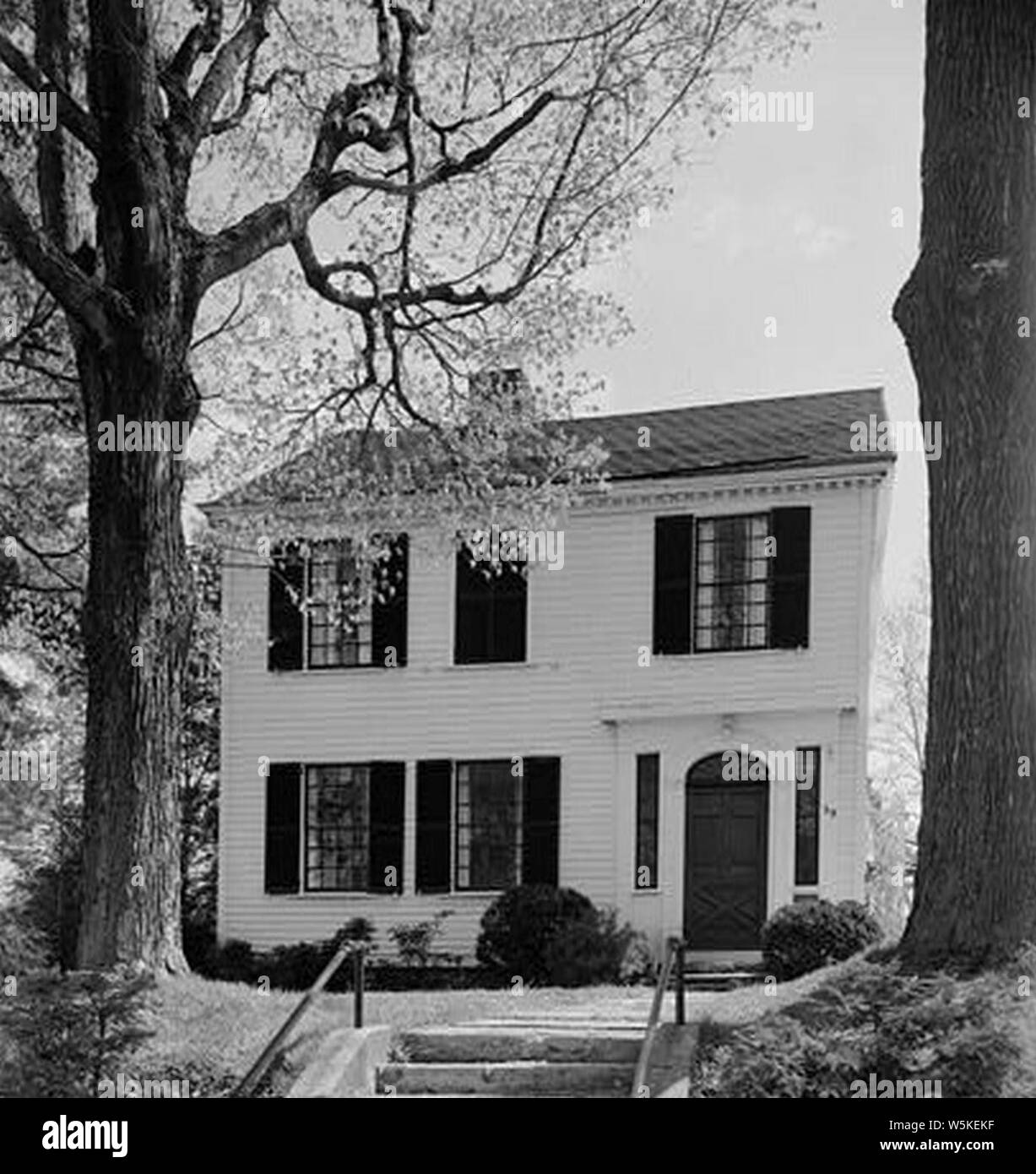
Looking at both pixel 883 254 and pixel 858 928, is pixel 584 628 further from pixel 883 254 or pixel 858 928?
pixel 883 254

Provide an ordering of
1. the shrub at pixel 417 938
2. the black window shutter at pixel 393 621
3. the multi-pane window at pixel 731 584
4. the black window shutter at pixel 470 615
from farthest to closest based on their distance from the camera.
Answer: the black window shutter at pixel 393 621 < the black window shutter at pixel 470 615 < the shrub at pixel 417 938 < the multi-pane window at pixel 731 584

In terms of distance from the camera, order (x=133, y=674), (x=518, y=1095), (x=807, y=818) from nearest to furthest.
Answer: (x=518, y=1095)
(x=133, y=674)
(x=807, y=818)

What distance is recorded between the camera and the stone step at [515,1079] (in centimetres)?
702

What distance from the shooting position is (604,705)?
14047 millimetres

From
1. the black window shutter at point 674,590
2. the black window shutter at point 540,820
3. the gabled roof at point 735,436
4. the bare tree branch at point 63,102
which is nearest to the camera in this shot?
the bare tree branch at point 63,102

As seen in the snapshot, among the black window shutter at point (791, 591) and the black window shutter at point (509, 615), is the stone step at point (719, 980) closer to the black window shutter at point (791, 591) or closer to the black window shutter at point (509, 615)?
the black window shutter at point (791, 591)

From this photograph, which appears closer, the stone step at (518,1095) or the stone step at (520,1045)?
the stone step at (518,1095)

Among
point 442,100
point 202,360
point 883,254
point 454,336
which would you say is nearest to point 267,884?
point 202,360

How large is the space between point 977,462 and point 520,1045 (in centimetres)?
266

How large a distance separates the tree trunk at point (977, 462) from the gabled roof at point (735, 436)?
4819 millimetres

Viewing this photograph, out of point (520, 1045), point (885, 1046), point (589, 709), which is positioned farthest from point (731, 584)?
point (885, 1046)

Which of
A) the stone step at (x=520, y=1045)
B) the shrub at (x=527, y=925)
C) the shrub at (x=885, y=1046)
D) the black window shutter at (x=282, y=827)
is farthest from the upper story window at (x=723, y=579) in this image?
the shrub at (x=885, y=1046)

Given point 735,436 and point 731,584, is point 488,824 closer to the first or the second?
point 731,584

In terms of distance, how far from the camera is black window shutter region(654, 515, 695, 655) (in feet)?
45.0
